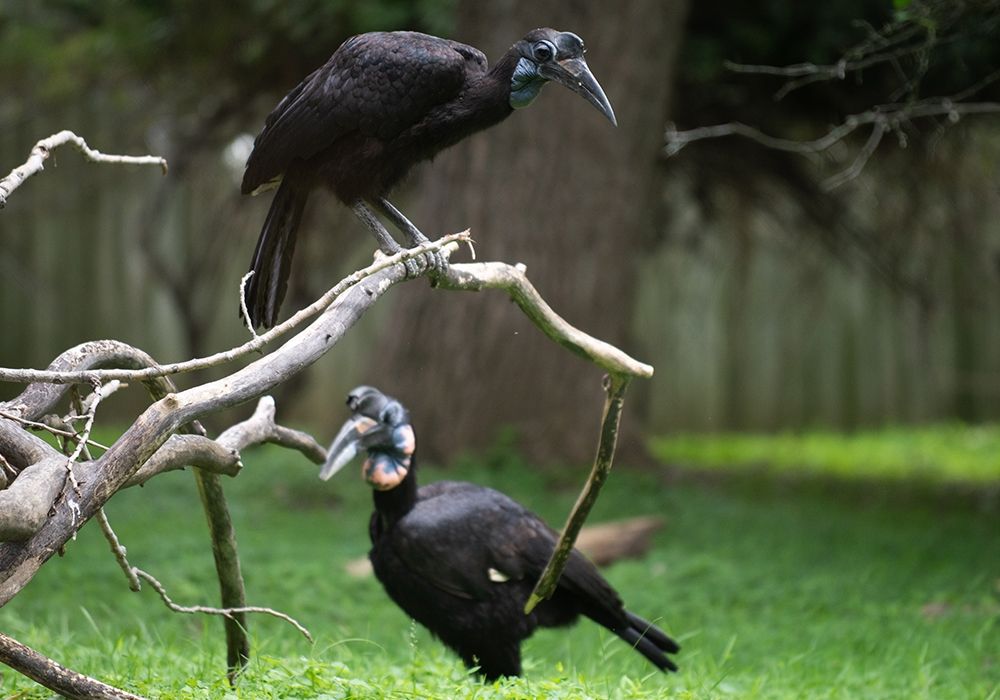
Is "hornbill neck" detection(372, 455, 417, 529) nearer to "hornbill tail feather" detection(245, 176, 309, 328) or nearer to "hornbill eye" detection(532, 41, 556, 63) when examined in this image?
"hornbill tail feather" detection(245, 176, 309, 328)

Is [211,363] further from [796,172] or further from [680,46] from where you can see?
[796,172]

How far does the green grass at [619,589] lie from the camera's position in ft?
9.49

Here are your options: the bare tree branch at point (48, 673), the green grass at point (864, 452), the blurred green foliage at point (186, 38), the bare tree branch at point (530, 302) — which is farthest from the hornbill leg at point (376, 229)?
the green grass at point (864, 452)

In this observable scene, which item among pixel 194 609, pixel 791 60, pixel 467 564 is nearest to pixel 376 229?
pixel 467 564

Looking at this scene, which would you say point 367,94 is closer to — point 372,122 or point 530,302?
point 372,122

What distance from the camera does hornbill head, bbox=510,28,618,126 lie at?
2771 mm

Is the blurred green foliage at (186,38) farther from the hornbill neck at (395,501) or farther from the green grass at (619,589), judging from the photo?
the hornbill neck at (395,501)

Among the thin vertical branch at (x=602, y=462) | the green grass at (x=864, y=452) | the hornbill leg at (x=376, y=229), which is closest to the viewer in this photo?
the thin vertical branch at (x=602, y=462)

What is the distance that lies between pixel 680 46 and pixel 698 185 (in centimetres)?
192

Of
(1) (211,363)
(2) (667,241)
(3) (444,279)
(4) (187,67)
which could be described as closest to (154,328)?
(4) (187,67)

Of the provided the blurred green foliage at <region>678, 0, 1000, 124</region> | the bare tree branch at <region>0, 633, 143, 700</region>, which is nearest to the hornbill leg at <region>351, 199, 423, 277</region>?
the bare tree branch at <region>0, 633, 143, 700</region>

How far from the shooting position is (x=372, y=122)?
2930mm

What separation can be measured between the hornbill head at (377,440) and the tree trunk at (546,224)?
299 centimetres

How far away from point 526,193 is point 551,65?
3747mm
